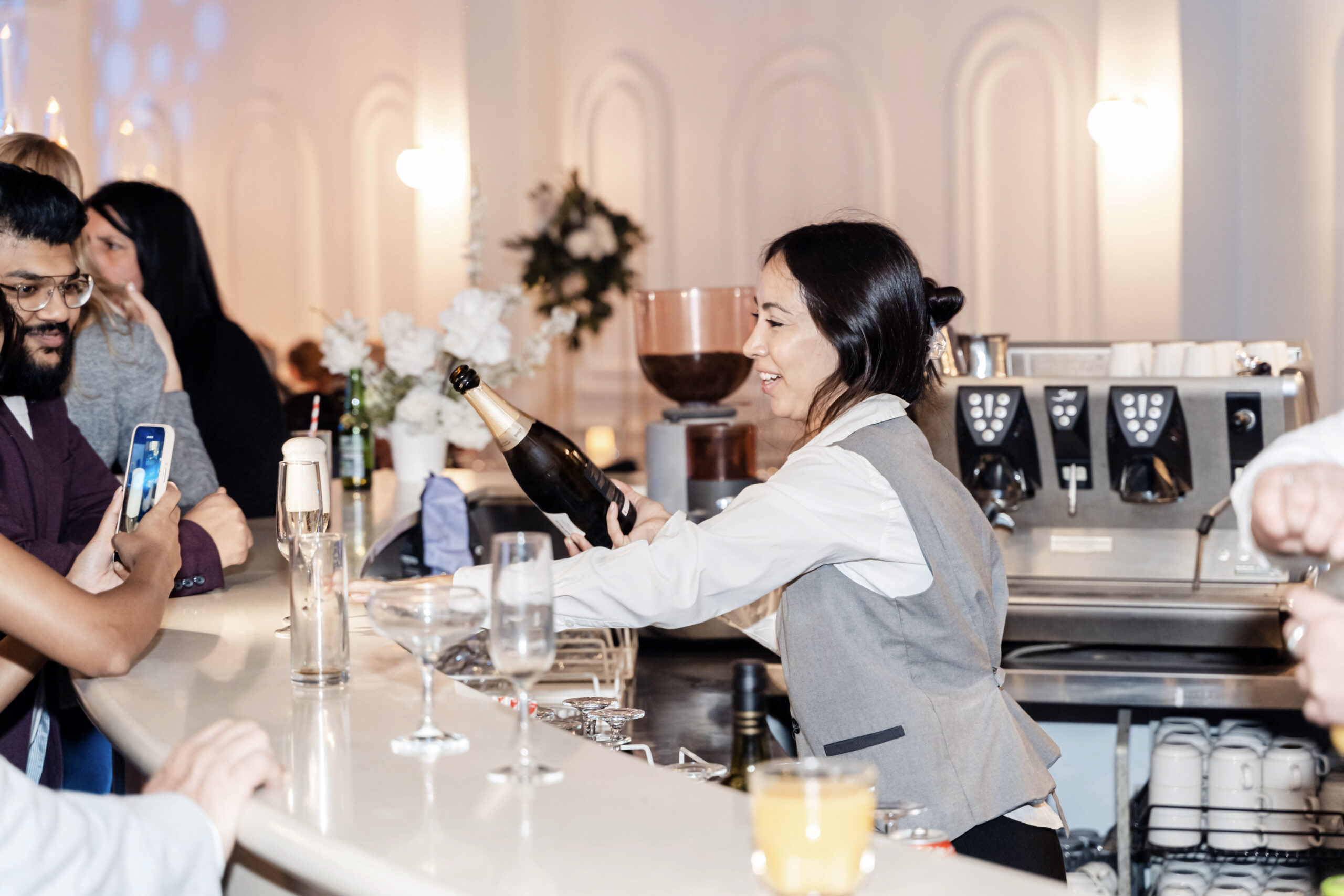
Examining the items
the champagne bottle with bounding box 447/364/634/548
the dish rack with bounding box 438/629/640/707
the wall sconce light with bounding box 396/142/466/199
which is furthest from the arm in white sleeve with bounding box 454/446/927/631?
the wall sconce light with bounding box 396/142/466/199

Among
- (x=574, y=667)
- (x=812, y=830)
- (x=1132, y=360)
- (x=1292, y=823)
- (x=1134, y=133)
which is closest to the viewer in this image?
(x=812, y=830)

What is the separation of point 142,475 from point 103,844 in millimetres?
944

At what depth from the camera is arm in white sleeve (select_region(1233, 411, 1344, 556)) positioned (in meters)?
Answer: 1.17

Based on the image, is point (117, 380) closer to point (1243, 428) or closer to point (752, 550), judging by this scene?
point (752, 550)

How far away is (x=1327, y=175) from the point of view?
5.65 m

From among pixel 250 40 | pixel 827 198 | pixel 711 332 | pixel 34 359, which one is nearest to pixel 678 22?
pixel 827 198

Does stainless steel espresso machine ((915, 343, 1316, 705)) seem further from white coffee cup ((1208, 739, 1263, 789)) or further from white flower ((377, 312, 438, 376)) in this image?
white flower ((377, 312, 438, 376))

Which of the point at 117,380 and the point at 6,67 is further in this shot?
the point at 6,67

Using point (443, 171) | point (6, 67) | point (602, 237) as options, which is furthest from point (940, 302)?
point (6, 67)

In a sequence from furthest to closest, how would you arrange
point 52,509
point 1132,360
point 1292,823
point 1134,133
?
point 1134,133, point 1132,360, point 1292,823, point 52,509

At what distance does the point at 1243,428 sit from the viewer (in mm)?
2674

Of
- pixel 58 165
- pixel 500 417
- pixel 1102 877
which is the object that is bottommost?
pixel 1102 877

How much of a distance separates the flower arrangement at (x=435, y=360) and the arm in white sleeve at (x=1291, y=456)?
229cm

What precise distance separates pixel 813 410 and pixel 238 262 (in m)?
7.23
